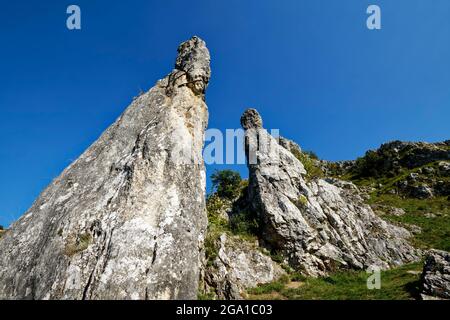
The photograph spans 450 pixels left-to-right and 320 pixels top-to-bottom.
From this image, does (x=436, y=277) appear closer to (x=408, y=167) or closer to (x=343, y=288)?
(x=343, y=288)

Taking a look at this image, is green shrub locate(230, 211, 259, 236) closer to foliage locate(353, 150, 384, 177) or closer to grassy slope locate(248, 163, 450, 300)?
grassy slope locate(248, 163, 450, 300)

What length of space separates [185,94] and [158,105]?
73.2 inches

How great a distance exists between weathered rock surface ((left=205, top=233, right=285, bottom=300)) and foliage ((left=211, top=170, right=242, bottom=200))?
14856 mm

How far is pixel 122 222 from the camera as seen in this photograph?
11508 mm

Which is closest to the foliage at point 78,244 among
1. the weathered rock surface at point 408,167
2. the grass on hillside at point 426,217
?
the grass on hillside at point 426,217

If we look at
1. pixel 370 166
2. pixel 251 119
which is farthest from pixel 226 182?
pixel 370 166

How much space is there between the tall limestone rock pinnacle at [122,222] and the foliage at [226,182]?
28201 millimetres

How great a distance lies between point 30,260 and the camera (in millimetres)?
11578

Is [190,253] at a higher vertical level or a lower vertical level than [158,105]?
lower

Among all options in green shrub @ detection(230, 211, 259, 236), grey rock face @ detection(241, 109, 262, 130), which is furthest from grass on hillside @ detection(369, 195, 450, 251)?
grey rock face @ detection(241, 109, 262, 130)

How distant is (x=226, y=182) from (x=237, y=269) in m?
25.3
